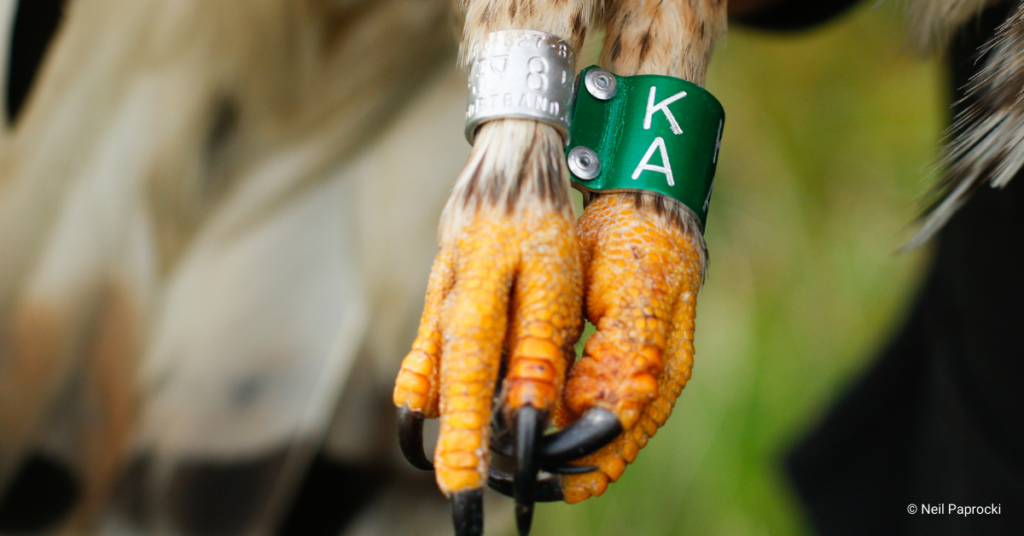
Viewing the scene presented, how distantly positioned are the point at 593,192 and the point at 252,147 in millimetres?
728

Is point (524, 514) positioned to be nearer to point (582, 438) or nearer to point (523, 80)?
point (582, 438)

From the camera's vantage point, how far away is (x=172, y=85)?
97 cm

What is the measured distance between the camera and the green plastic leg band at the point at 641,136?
0.46 m

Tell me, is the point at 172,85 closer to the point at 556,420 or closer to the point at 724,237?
the point at 556,420

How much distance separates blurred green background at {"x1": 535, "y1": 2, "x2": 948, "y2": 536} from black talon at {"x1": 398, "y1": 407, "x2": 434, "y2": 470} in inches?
38.3

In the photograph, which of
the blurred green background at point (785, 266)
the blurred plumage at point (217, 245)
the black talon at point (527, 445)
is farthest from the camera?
the blurred green background at point (785, 266)

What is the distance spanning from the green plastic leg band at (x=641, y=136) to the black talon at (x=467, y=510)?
227 mm

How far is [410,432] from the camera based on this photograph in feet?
1.38

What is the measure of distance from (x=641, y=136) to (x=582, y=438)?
22 centimetres

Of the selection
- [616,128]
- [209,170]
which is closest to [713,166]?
[616,128]

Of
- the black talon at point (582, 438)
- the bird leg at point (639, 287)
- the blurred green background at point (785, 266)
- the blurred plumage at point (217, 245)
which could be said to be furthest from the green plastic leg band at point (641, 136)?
the blurred green background at point (785, 266)

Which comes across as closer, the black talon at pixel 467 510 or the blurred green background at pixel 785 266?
the black talon at pixel 467 510

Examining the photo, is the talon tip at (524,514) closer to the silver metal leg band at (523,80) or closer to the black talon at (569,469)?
the black talon at (569,469)

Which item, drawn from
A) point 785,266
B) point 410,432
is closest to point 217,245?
point 410,432
